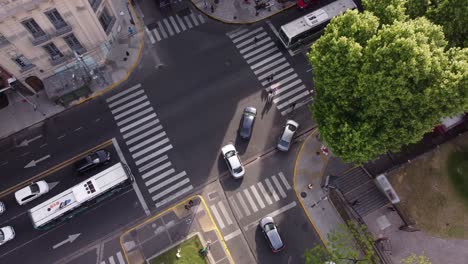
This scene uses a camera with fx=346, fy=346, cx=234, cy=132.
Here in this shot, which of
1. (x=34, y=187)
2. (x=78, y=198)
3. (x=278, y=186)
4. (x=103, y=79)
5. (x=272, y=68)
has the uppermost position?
(x=103, y=79)

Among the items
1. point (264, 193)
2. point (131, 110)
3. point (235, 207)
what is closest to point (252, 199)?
point (264, 193)

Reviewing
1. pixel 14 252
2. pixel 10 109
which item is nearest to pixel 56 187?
pixel 14 252

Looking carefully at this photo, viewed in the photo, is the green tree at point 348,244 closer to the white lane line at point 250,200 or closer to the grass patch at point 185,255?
the white lane line at point 250,200

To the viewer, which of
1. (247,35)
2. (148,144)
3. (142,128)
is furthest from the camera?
(247,35)

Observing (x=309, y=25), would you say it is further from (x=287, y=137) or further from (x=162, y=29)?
(x=162, y=29)

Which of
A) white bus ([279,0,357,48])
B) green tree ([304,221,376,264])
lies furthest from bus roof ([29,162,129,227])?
white bus ([279,0,357,48])

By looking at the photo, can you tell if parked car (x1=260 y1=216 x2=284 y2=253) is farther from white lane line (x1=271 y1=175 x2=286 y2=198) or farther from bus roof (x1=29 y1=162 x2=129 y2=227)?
bus roof (x1=29 y1=162 x2=129 y2=227)
